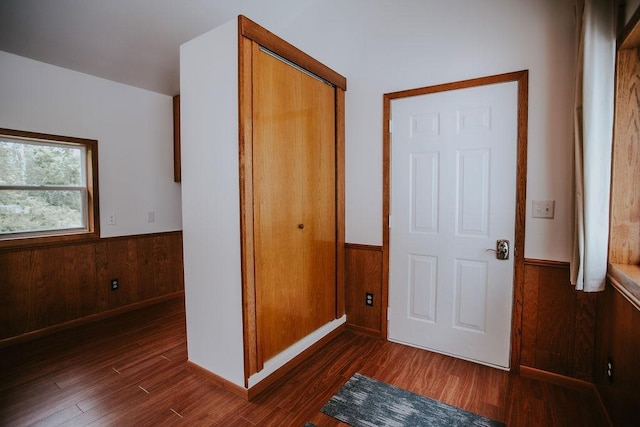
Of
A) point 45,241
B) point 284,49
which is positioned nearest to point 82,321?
point 45,241

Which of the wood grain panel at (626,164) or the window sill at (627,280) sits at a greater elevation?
the wood grain panel at (626,164)

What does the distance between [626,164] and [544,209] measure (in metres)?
0.49

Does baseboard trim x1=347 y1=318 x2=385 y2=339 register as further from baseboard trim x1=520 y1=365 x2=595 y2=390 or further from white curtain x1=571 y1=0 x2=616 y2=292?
white curtain x1=571 y1=0 x2=616 y2=292

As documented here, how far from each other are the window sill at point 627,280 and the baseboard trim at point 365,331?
170cm

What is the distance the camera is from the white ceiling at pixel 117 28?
2.34m

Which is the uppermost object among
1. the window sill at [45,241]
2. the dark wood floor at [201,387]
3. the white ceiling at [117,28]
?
the white ceiling at [117,28]

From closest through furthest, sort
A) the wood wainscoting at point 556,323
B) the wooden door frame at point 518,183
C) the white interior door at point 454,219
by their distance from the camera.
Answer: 1. the wood wainscoting at point 556,323
2. the wooden door frame at point 518,183
3. the white interior door at point 454,219

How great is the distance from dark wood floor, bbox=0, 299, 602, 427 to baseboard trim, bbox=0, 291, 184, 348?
80 mm

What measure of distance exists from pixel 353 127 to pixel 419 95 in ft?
2.08

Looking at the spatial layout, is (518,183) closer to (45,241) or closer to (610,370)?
(610,370)

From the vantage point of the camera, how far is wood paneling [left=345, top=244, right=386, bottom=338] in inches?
111

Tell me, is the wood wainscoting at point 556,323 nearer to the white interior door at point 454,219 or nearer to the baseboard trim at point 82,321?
the white interior door at point 454,219

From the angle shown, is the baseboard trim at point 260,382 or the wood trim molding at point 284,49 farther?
the baseboard trim at point 260,382

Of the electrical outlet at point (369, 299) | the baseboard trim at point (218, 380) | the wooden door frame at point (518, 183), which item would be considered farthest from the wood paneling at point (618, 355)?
the baseboard trim at point (218, 380)
